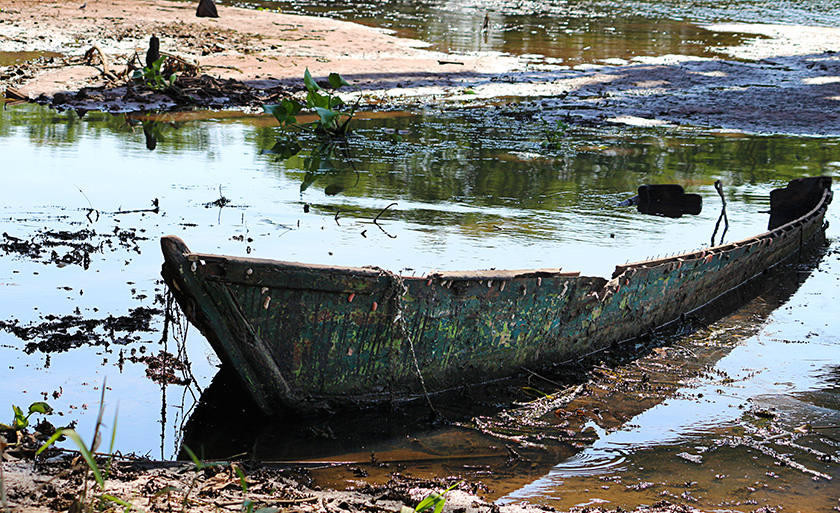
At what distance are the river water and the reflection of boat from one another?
0.31 m

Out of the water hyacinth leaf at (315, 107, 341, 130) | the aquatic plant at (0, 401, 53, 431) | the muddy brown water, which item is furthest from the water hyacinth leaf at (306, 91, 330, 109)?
the aquatic plant at (0, 401, 53, 431)

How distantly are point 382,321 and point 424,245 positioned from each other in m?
3.05

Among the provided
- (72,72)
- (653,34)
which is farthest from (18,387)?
(653,34)

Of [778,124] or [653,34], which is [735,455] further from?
[653,34]

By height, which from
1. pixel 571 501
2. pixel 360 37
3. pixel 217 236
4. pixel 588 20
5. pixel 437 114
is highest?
pixel 588 20

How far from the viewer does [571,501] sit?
12.5 ft

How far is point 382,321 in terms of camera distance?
4359mm

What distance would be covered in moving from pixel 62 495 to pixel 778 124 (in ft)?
45.6

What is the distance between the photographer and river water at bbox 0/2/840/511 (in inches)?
165

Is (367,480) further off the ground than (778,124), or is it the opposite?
(778,124)

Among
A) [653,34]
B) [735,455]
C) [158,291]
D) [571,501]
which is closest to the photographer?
[571,501]

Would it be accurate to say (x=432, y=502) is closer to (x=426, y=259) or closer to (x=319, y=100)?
(x=426, y=259)

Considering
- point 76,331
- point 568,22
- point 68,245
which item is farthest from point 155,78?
point 568,22

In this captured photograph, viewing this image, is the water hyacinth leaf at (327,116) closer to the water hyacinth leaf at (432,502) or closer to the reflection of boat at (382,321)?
the reflection of boat at (382,321)
